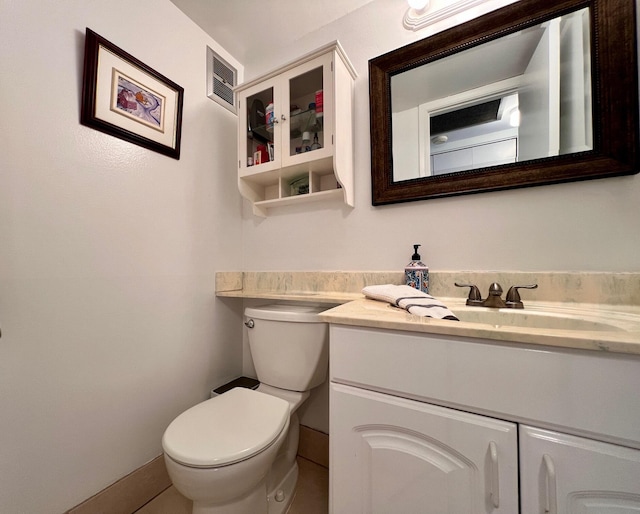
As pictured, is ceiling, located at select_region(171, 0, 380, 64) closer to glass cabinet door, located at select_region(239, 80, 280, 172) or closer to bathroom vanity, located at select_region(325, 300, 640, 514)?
glass cabinet door, located at select_region(239, 80, 280, 172)

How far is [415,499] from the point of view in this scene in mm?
604

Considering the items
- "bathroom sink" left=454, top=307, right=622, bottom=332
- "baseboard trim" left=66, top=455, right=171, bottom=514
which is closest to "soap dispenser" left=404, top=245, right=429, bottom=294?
"bathroom sink" left=454, top=307, right=622, bottom=332

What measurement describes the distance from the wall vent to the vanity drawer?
1476 millimetres

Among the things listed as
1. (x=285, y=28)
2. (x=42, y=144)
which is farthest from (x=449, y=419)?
(x=285, y=28)

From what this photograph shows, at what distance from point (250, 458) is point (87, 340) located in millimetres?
723

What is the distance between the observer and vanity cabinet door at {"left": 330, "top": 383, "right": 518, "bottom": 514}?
0.52 meters

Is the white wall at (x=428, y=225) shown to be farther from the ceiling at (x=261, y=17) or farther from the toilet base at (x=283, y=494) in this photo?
the toilet base at (x=283, y=494)

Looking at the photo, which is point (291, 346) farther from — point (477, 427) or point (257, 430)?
point (477, 427)

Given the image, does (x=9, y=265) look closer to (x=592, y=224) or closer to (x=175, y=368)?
(x=175, y=368)

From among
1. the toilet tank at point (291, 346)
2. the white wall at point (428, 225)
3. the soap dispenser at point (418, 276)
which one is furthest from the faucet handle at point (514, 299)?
the toilet tank at point (291, 346)

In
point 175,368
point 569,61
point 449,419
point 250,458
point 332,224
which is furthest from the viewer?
point 332,224

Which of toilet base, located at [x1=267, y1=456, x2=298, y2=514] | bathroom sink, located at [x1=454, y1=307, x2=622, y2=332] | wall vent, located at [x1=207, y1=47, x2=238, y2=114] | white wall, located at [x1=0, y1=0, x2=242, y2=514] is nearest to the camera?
bathroom sink, located at [x1=454, y1=307, x2=622, y2=332]

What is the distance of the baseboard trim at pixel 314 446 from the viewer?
1.23 metres

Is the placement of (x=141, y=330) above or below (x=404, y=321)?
below
